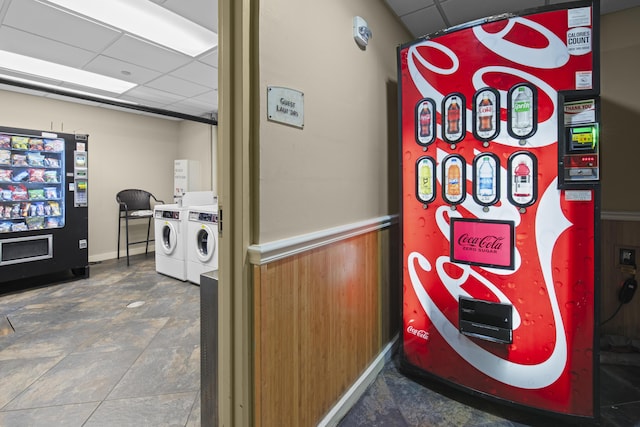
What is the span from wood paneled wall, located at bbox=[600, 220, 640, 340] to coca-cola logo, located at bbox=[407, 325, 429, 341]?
1712mm

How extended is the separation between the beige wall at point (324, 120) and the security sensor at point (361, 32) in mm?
37

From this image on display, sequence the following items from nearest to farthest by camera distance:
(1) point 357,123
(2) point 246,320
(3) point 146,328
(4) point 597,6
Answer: (2) point 246,320
(4) point 597,6
(1) point 357,123
(3) point 146,328

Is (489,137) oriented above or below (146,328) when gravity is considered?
above

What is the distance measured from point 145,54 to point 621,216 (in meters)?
4.57

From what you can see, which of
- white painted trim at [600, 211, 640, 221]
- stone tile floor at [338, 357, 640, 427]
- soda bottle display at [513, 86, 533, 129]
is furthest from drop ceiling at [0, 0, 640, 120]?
stone tile floor at [338, 357, 640, 427]

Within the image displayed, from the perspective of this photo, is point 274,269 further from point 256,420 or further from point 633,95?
point 633,95

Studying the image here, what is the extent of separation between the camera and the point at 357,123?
191 centimetres

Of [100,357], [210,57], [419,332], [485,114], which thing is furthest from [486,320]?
[210,57]

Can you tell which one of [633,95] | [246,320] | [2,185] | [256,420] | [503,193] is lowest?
[256,420]

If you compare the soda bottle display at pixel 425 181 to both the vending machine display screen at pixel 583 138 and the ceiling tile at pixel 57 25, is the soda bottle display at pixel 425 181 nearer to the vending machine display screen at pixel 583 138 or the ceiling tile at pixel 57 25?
the vending machine display screen at pixel 583 138

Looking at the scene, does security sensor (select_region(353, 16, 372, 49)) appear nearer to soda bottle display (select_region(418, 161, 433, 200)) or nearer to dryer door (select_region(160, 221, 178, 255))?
A: soda bottle display (select_region(418, 161, 433, 200))

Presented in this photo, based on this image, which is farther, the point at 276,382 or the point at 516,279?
Result: the point at 516,279

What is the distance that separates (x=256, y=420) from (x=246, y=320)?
1.33 feet

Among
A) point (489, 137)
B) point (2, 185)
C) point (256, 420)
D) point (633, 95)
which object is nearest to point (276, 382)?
point (256, 420)
